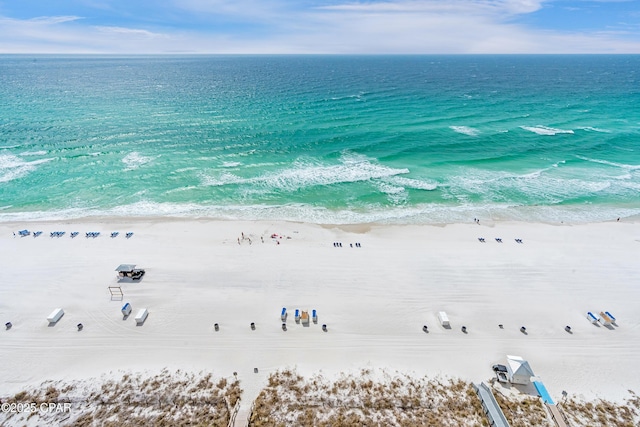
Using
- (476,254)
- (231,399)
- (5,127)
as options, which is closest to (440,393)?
(231,399)

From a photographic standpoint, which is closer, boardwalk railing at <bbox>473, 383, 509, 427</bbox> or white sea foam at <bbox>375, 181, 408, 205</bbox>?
boardwalk railing at <bbox>473, 383, 509, 427</bbox>

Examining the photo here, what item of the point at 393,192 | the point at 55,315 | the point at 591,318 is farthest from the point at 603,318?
the point at 55,315

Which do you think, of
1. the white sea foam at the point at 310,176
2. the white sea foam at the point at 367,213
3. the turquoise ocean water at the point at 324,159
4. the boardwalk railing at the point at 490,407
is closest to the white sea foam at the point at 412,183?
the turquoise ocean water at the point at 324,159

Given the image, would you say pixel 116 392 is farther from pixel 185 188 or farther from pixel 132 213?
pixel 185 188

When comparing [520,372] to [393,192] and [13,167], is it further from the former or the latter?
[13,167]

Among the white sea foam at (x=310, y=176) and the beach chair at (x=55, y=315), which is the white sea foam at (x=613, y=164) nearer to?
the white sea foam at (x=310, y=176)

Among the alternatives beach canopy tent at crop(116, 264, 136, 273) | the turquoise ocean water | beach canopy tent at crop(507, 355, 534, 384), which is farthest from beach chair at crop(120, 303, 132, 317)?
beach canopy tent at crop(507, 355, 534, 384)

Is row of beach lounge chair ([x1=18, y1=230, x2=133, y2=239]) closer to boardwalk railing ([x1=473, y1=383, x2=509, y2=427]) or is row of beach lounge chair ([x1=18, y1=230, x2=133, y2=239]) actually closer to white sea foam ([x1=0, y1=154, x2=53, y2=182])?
white sea foam ([x1=0, y1=154, x2=53, y2=182])
